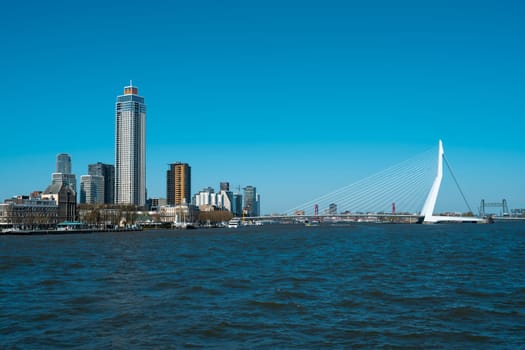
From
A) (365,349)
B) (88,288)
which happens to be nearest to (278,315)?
(365,349)

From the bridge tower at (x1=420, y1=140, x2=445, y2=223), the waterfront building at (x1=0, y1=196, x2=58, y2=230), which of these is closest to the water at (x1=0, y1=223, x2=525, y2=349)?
the bridge tower at (x1=420, y1=140, x2=445, y2=223)

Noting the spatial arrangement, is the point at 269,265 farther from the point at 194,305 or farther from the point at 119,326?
the point at 119,326

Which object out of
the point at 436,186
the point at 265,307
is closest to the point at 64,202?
the point at 436,186

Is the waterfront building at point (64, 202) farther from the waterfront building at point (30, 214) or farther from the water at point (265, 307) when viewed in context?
the water at point (265, 307)

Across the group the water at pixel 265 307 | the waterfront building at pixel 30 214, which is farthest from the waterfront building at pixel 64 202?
the water at pixel 265 307

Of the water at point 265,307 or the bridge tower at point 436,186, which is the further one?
the bridge tower at point 436,186

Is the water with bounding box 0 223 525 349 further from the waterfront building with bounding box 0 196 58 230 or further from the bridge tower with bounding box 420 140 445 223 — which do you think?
the waterfront building with bounding box 0 196 58 230

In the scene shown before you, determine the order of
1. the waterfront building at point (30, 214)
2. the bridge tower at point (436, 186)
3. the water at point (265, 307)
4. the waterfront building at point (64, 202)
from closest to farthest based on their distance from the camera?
the water at point (265, 307) → the bridge tower at point (436, 186) → the waterfront building at point (30, 214) → the waterfront building at point (64, 202)

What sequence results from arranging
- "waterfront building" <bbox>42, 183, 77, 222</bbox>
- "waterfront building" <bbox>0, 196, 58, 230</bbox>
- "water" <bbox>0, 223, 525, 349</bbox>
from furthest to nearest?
"waterfront building" <bbox>42, 183, 77, 222</bbox> → "waterfront building" <bbox>0, 196, 58, 230</bbox> → "water" <bbox>0, 223, 525, 349</bbox>

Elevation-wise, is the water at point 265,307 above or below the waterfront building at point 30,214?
below

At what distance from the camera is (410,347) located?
37.2 ft

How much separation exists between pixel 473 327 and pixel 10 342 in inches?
422

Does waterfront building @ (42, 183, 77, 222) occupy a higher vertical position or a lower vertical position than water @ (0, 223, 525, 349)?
higher

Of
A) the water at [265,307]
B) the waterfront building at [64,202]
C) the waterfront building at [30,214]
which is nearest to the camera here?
the water at [265,307]
